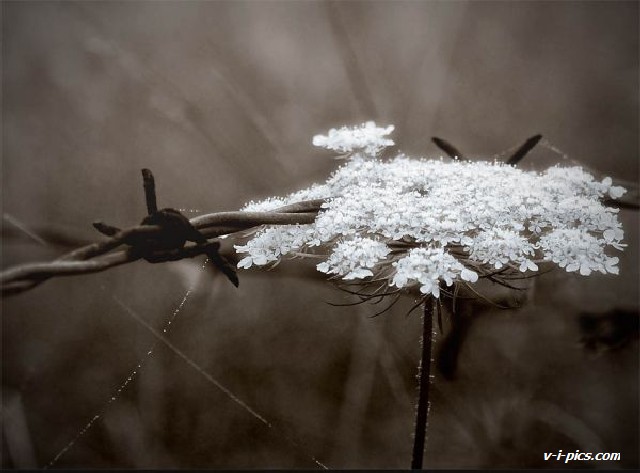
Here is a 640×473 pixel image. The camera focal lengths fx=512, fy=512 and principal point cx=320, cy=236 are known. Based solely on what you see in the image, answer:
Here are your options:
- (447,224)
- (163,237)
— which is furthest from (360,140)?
(163,237)

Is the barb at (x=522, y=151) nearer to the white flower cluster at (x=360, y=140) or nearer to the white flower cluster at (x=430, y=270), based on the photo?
the white flower cluster at (x=360, y=140)

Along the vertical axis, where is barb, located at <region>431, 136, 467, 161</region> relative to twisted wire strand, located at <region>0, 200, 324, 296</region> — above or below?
above

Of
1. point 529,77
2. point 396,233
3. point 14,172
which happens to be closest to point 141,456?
point 14,172

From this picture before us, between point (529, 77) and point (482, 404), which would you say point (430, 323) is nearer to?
point (482, 404)

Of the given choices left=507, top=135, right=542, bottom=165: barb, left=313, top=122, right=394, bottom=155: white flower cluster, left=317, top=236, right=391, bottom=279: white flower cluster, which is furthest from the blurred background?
left=317, top=236, right=391, bottom=279: white flower cluster

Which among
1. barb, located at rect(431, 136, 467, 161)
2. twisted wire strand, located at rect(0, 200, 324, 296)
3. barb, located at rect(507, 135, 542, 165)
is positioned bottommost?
twisted wire strand, located at rect(0, 200, 324, 296)

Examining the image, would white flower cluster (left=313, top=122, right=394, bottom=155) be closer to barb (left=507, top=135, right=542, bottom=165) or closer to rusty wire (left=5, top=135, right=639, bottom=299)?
rusty wire (left=5, top=135, right=639, bottom=299)
